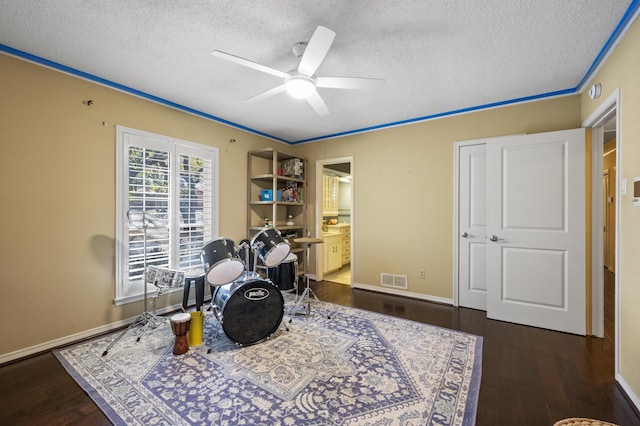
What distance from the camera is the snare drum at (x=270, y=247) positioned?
2574 millimetres

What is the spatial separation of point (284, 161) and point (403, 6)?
3322mm

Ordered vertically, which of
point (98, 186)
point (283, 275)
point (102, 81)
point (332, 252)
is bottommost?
point (283, 275)

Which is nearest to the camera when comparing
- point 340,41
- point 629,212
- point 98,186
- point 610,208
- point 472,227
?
point 629,212

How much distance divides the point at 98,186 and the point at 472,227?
4187 mm

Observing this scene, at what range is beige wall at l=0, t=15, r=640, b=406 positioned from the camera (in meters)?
1.95

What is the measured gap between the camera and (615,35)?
1971mm

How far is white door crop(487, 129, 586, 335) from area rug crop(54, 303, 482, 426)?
0.85 meters

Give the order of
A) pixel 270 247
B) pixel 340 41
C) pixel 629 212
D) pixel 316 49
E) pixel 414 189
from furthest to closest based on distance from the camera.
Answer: pixel 414 189
pixel 270 247
pixel 340 41
pixel 629 212
pixel 316 49

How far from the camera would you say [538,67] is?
8.08ft

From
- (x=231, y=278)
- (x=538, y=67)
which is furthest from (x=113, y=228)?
(x=538, y=67)

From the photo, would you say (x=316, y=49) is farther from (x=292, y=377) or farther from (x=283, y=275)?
(x=283, y=275)

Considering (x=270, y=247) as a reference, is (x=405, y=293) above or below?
below

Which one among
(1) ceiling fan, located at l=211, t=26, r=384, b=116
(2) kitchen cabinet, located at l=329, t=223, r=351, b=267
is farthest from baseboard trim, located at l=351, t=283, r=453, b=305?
(1) ceiling fan, located at l=211, t=26, r=384, b=116

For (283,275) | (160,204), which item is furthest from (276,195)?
(160,204)
